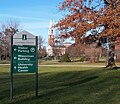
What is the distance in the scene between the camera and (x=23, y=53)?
502 inches

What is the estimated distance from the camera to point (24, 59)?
503 inches

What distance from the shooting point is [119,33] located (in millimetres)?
20094

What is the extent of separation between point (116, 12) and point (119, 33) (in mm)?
1525

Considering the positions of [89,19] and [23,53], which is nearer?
[23,53]

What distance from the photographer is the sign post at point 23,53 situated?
41.4 feet

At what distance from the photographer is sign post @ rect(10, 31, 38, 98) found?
12625mm

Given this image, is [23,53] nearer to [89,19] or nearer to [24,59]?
[24,59]

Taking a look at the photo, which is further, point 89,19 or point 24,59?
point 89,19

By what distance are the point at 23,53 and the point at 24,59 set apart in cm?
23

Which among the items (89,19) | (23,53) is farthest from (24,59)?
(89,19)

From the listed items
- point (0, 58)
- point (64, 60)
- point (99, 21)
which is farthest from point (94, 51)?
point (99, 21)

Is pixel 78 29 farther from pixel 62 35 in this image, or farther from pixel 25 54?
pixel 25 54

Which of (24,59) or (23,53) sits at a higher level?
(23,53)

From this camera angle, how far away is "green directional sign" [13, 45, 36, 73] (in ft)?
41.5
